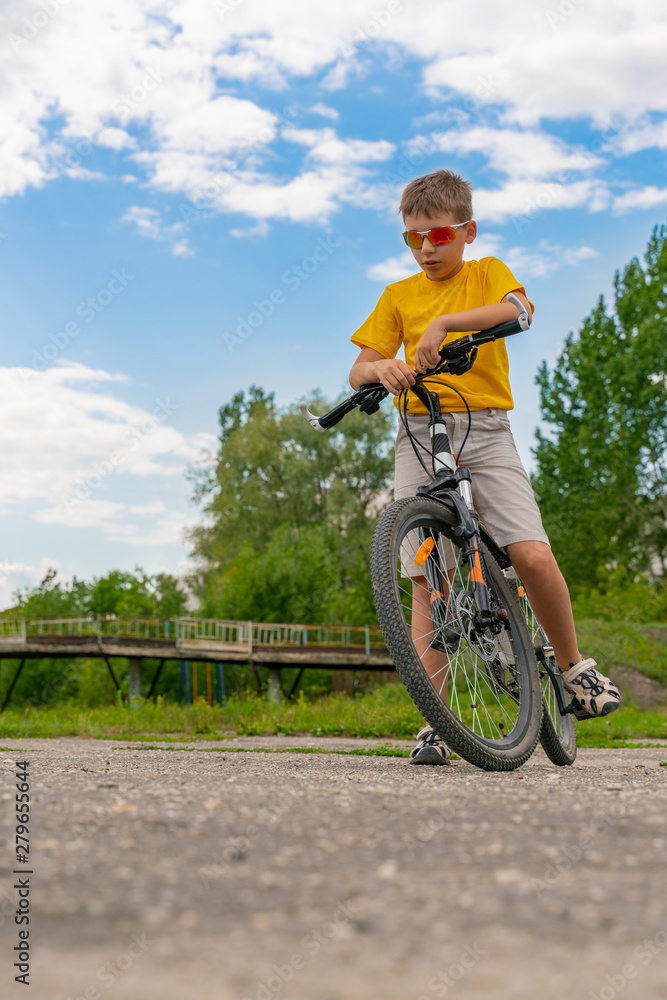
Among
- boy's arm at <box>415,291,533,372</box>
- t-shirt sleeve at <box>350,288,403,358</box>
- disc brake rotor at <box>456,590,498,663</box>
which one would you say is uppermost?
t-shirt sleeve at <box>350,288,403,358</box>

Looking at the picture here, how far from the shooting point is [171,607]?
129ft

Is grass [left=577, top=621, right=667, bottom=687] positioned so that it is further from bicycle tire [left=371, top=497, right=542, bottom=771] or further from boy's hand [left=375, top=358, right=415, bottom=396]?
boy's hand [left=375, top=358, right=415, bottom=396]

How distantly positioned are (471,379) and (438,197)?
853mm

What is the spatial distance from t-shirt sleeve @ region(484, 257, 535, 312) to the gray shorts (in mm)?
525

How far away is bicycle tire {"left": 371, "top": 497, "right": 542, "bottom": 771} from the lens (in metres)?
2.79

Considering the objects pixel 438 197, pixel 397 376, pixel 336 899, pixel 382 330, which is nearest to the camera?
pixel 336 899

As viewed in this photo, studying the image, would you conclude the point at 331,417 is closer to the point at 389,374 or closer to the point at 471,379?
the point at 389,374

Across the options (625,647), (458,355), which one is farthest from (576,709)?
(625,647)

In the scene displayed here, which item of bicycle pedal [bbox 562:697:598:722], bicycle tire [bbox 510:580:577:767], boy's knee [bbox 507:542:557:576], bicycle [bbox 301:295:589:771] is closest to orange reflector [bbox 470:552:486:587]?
bicycle [bbox 301:295:589:771]

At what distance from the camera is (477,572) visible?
3.22 metres

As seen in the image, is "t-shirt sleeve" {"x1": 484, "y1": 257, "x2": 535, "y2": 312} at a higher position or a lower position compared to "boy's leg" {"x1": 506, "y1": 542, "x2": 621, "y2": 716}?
higher

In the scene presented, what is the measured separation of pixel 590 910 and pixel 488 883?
15 centimetres

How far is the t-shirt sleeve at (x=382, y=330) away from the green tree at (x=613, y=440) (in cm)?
2752

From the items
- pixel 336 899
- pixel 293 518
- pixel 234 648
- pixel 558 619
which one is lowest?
pixel 234 648
